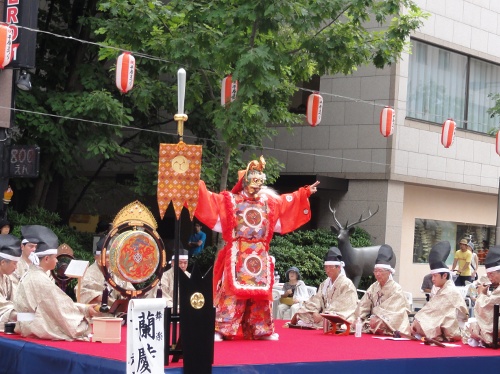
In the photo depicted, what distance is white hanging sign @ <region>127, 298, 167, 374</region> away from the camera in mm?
7102

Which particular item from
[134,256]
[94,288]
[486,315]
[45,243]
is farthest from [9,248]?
[486,315]

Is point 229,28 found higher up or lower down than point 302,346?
higher up

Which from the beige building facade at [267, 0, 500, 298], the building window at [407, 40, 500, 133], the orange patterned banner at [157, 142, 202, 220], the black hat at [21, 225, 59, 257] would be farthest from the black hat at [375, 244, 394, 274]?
the building window at [407, 40, 500, 133]

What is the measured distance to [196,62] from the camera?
14180 mm

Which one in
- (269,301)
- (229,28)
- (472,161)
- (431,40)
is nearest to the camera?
(269,301)

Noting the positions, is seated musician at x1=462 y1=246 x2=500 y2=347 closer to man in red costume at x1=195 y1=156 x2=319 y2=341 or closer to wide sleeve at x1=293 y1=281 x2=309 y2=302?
man in red costume at x1=195 y1=156 x2=319 y2=341

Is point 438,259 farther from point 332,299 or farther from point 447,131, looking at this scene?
point 447,131

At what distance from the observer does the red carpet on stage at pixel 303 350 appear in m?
8.14

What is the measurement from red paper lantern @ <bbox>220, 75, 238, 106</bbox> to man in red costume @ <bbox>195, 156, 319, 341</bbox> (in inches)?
159

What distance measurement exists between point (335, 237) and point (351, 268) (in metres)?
2.76

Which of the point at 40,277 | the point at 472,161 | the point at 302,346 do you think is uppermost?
the point at 472,161

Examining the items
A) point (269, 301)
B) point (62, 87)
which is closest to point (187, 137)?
point (62, 87)

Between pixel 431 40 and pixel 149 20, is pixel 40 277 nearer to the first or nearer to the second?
pixel 149 20

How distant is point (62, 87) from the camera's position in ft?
60.5
